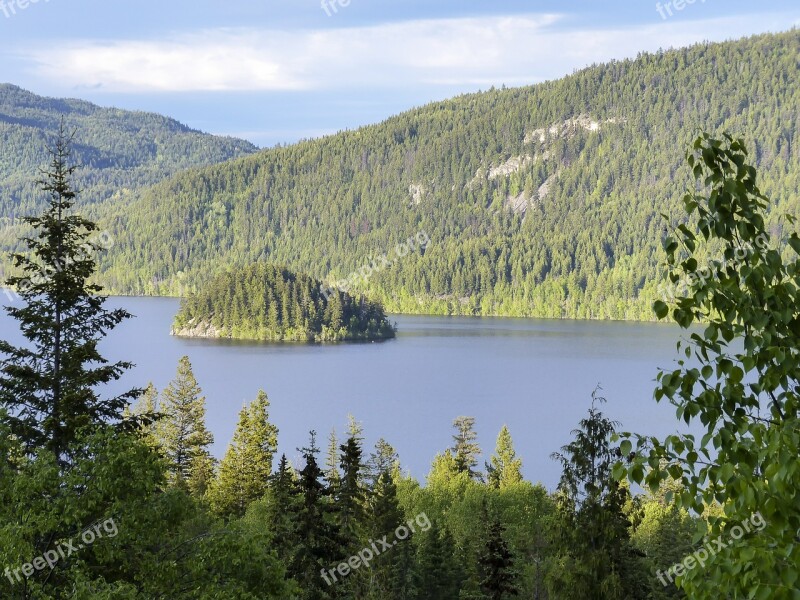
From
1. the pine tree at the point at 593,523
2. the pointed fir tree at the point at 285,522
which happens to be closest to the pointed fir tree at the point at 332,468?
the pointed fir tree at the point at 285,522

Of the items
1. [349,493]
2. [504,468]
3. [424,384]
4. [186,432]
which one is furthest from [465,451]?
[424,384]

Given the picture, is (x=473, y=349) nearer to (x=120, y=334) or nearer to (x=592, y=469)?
(x=120, y=334)

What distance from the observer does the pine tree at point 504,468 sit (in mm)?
62844

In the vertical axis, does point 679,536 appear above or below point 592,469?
below

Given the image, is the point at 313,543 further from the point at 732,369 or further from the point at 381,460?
the point at 381,460

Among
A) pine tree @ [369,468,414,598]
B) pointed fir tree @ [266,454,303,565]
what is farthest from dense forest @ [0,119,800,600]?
pine tree @ [369,468,414,598]

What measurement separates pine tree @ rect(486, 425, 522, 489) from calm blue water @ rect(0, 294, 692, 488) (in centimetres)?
509

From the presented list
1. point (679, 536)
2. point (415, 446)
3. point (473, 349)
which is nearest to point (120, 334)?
point (473, 349)

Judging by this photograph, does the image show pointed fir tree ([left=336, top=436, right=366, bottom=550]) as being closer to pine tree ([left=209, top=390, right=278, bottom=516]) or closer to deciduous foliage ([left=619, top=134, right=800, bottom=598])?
pine tree ([left=209, top=390, right=278, bottom=516])

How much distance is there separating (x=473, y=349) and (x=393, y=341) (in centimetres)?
2396

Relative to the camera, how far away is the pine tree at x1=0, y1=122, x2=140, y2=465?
56.7ft

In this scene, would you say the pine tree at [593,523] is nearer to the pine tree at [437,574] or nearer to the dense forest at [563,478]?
the dense forest at [563,478]

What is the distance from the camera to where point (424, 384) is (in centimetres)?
12619

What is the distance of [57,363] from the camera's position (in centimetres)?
1831
